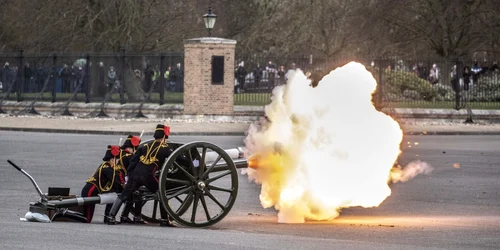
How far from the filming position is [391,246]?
1180 cm

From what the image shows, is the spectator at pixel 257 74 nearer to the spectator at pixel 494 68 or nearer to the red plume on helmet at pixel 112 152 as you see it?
the spectator at pixel 494 68

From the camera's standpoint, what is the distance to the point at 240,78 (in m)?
41.7

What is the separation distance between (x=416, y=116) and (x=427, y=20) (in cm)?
1455

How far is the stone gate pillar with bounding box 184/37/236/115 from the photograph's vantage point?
40.8m

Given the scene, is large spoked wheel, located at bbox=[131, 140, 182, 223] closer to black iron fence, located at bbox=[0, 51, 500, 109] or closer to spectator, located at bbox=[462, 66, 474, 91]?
black iron fence, located at bbox=[0, 51, 500, 109]

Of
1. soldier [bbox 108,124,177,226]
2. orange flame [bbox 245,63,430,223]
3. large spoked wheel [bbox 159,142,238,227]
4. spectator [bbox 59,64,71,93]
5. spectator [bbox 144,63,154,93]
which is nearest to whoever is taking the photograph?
large spoked wheel [bbox 159,142,238,227]

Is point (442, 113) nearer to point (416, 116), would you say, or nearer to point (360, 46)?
point (416, 116)

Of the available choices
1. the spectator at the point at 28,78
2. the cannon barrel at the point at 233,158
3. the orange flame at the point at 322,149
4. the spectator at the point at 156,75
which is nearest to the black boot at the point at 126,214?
the cannon barrel at the point at 233,158

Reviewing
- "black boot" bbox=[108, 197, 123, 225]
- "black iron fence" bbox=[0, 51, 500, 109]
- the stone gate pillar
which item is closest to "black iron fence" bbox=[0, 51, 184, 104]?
"black iron fence" bbox=[0, 51, 500, 109]

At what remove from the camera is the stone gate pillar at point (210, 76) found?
40812 mm

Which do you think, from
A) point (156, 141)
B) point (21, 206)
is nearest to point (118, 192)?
point (156, 141)

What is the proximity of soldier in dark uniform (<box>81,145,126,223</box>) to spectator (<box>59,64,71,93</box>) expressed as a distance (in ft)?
101

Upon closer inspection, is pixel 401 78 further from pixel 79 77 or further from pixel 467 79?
pixel 79 77

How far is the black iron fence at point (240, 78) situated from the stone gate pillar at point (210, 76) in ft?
2.52
